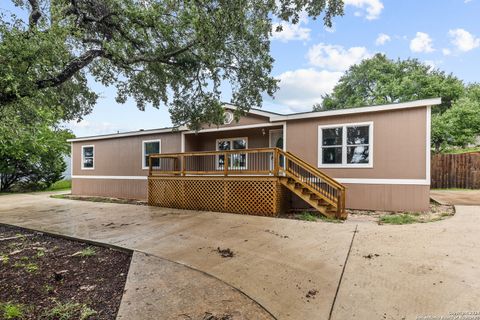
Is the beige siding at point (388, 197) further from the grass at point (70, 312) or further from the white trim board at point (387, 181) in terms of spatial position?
the grass at point (70, 312)

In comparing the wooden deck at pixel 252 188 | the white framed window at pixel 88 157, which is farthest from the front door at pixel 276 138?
the white framed window at pixel 88 157

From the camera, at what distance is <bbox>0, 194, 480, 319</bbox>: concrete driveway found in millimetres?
2734

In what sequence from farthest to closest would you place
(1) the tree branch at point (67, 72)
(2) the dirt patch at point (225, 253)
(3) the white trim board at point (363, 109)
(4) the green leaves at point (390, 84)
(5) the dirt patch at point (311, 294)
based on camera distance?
(4) the green leaves at point (390, 84) → (3) the white trim board at point (363, 109) → (1) the tree branch at point (67, 72) → (2) the dirt patch at point (225, 253) → (5) the dirt patch at point (311, 294)

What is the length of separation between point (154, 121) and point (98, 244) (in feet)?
38.3

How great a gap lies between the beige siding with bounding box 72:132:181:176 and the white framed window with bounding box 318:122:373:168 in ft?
19.6

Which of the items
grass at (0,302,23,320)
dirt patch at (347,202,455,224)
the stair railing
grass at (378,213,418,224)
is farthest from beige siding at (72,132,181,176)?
grass at (0,302,23,320)

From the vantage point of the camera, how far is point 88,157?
14062mm

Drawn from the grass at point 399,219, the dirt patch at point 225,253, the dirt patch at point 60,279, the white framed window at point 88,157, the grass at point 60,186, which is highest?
the white framed window at point 88,157

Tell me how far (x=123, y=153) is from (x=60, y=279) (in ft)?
32.3

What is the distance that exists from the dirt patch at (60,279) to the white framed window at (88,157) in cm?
903

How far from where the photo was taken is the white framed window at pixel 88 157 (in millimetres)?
13837

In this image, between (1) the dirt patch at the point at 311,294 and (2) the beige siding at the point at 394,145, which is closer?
(1) the dirt patch at the point at 311,294

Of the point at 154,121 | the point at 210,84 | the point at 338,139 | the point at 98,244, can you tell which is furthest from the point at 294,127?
the point at 154,121

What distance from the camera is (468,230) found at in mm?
5395
